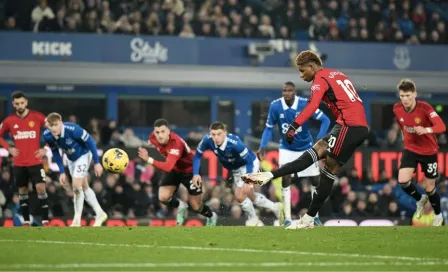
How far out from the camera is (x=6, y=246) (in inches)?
492

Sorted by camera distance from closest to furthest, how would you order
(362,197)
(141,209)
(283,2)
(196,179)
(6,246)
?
(6,246), (196,179), (141,209), (362,197), (283,2)

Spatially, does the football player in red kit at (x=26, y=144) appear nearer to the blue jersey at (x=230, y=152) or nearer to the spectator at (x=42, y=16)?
the blue jersey at (x=230, y=152)

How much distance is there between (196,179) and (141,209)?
6.89 meters

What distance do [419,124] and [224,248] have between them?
5330 mm

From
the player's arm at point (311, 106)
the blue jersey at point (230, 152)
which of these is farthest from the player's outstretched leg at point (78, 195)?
the player's arm at point (311, 106)

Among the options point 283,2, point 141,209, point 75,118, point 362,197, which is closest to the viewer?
point 141,209

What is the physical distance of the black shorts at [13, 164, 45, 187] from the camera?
62.2 feet

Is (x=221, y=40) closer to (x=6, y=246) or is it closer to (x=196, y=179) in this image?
(x=196, y=179)

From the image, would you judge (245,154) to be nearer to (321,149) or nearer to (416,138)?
(416,138)

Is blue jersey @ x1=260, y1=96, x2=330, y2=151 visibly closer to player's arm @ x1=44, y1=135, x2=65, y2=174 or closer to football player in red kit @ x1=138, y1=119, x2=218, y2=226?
football player in red kit @ x1=138, y1=119, x2=218, y2=226

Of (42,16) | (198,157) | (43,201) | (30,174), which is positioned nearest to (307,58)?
(198,157)

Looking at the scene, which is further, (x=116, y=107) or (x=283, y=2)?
(x=283, y=2)

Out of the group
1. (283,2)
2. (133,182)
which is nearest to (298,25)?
(283,2)

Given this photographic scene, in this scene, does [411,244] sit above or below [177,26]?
below
